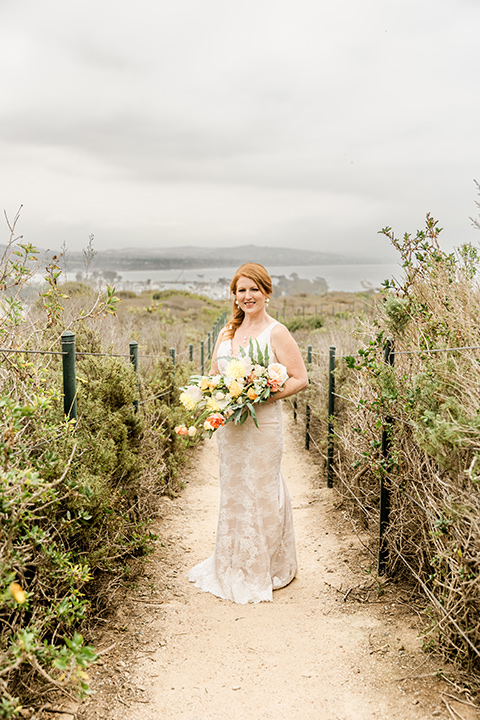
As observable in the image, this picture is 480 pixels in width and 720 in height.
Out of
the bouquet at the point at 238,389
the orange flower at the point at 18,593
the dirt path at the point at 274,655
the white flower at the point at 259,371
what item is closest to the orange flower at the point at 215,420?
the bouquet at the point at 238,389

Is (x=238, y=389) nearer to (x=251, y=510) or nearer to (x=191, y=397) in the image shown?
(x=191, y=397)

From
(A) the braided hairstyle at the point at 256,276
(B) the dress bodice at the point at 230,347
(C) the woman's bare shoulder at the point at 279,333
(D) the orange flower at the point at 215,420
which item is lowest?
(D) the orange flower at the point at 215,420

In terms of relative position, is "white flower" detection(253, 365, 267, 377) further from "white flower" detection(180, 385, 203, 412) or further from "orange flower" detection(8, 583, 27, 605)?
"orange flower" detection(8, 583, 27, 605)

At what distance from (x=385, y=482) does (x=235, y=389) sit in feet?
4.07

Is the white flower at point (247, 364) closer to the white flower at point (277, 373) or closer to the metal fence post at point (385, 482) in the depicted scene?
the white flower at point (277, 373)

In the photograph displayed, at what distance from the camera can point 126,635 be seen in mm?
3311

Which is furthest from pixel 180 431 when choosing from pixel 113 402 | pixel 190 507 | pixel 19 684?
pixel 190 507

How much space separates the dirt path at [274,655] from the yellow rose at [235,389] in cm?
152

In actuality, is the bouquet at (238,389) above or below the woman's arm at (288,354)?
below

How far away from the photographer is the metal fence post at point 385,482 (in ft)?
11.8

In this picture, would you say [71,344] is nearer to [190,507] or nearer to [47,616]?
[47,616]

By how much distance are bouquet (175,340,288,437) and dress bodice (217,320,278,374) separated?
0.07 metres

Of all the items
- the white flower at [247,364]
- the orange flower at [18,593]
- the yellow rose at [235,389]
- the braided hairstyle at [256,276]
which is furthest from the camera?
the braided hairstyle at [256,276]

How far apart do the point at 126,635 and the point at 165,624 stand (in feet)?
0.98
